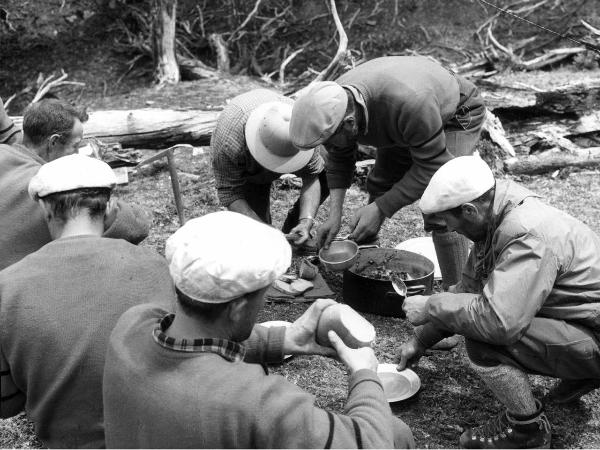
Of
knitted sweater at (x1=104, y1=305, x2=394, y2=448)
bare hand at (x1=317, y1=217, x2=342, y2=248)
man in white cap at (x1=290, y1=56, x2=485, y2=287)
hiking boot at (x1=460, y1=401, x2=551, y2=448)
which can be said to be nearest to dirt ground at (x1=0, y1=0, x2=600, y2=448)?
hiking boot at (x1=460, y1=401, x2=551, y2=448)

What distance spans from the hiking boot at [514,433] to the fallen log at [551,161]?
382 cm

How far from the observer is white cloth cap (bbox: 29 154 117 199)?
2.66m

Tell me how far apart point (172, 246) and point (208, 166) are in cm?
517

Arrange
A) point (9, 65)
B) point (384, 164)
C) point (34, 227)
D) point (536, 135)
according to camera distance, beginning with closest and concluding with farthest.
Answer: point (34, 227) < point (384, 164) < point (536, 135) < point (9, 65)

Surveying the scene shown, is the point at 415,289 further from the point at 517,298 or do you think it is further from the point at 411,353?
the point at 517,298

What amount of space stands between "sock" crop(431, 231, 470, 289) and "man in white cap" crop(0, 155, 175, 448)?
194cm

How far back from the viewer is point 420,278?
390cm

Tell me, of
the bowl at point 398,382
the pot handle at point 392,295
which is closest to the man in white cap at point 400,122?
the pot handle at point 392,295

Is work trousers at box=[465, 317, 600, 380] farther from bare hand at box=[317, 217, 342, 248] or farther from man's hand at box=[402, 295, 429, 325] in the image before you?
bare hand at box=[317, 217, 342, 248]

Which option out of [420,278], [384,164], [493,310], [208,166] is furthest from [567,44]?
[493,310]

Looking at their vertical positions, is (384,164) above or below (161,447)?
below

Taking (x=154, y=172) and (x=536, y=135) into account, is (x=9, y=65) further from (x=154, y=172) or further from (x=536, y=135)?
(x=536, y=135)

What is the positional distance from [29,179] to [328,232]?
6.08 feet

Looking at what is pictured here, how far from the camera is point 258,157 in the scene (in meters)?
3.97
